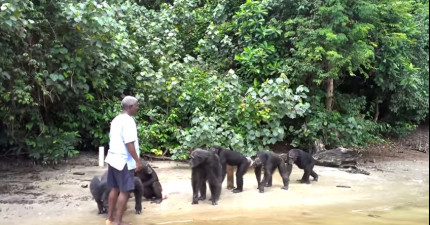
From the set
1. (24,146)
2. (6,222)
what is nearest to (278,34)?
(24,146)

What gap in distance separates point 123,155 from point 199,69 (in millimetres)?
7519

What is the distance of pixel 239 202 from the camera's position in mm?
7969

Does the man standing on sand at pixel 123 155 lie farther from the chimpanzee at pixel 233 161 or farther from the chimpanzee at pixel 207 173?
the chimpanzee at pixel 233 161

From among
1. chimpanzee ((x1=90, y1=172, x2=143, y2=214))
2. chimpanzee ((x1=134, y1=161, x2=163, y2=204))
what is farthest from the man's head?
chimpanzee ((x1=134, y1=161, x2=163, y2=204))

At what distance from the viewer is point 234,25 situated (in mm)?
13625

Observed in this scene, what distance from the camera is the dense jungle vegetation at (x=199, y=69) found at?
10031mm

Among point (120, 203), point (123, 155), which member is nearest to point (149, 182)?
point (120, 203)

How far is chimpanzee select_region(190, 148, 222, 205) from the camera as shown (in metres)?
7.62

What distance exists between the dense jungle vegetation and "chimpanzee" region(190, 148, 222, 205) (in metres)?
2.41

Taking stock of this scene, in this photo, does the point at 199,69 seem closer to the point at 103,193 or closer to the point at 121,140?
the point at 103,193

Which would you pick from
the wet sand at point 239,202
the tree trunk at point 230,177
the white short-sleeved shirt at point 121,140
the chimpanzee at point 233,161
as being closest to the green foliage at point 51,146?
the wet sand at point 239,202

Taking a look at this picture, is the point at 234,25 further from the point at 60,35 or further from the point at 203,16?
the point at 60,35

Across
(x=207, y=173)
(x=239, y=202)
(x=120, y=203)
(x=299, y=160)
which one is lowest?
(x=239, y=202)

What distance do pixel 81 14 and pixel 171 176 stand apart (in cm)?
386
